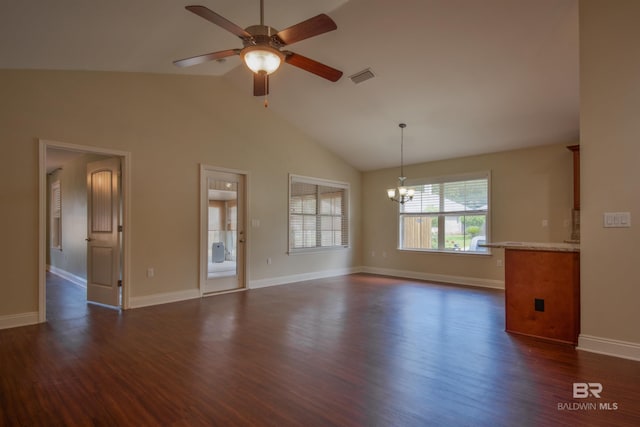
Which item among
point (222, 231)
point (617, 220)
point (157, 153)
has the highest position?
point (157, 153)

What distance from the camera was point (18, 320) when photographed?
12.3 feet

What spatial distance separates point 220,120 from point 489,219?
5.13m

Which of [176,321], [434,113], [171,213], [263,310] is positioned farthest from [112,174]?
[434,113]

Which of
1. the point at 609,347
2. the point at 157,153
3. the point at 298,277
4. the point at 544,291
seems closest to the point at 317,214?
the point at 298,277

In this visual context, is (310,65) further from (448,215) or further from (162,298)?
(448,215)

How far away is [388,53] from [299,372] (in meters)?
3.78

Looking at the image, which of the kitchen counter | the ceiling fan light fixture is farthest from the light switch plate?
the ceiling fan light fixture

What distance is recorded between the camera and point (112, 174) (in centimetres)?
469

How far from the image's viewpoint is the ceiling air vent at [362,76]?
4.60 m

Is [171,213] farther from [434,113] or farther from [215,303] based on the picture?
[434,113]

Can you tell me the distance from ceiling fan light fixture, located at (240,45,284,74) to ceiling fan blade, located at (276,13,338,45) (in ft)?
0.43

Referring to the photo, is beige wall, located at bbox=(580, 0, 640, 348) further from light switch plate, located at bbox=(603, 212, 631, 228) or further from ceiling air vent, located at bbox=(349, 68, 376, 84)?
ceiling air vent, located at bbox=(349, 68, 376, 84)

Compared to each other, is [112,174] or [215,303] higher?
[112,174]

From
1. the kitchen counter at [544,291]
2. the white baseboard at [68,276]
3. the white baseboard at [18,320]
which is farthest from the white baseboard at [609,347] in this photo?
the white baseboard at [68,276]
